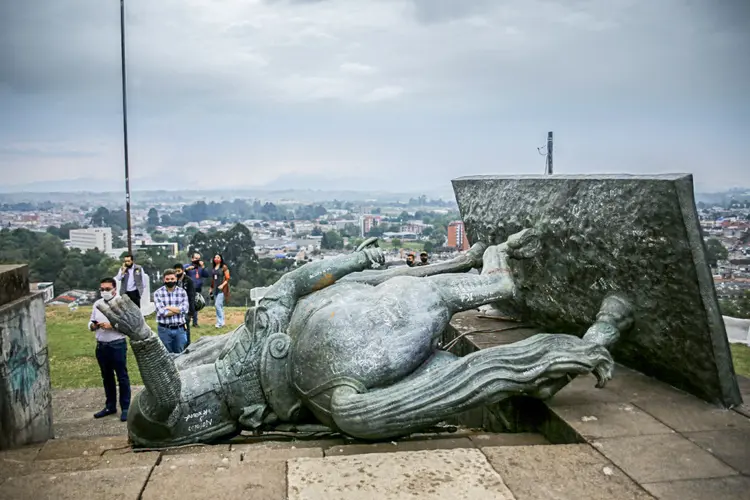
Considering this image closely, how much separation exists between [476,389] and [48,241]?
532 inches

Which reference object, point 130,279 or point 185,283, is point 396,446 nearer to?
point 185,283

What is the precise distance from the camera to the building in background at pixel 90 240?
15.0m

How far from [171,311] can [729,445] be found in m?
4.87

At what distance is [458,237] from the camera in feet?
24.3

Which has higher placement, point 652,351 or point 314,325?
point 314,325

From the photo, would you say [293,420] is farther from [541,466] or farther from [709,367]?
[709,367]

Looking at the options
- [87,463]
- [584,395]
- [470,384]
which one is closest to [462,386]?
[470,384]

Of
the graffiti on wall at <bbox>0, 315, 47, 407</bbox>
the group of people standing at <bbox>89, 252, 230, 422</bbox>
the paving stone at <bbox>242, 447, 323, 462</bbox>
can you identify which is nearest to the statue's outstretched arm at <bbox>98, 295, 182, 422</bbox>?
the paving stone at <bbox>242, 447, 323, 462</bbox>

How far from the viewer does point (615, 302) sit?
416 centimetres

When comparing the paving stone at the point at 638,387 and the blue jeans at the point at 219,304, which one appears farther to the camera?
the blue jeans at the point at 219,304

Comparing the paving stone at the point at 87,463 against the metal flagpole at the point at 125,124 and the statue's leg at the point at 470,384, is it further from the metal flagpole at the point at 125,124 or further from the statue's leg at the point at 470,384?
the metal flagpole at the point at 125,124

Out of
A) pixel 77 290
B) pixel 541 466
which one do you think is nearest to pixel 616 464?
pixel 541 466

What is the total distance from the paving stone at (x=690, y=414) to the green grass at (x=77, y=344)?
17.7 feet

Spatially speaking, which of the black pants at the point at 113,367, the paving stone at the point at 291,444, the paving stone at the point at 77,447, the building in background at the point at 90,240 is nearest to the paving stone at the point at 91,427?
the black pants at the point at 113,367
